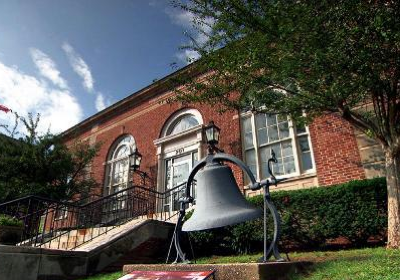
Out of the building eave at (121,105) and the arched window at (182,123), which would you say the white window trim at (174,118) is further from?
the building eave at (121,105)

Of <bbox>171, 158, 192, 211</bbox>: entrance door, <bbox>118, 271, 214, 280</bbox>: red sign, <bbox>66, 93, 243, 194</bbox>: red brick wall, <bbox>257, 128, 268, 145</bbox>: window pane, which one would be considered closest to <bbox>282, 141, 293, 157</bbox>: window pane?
<bbox>257, 128, 268, 145</bbox>: window pane

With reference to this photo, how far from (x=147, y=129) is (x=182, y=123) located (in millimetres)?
1991

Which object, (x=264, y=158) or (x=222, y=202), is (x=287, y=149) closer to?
(x=264, y=158)

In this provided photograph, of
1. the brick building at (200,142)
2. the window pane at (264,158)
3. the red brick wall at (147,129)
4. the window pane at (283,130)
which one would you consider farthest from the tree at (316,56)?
the red brick wall at (147,129)

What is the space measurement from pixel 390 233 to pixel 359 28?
3447 millimetres

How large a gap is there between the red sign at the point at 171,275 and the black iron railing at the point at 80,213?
4.32 m

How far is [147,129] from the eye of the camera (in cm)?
1500

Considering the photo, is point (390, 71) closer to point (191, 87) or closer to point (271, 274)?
point (191, 87)

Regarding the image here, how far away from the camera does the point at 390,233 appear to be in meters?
5.46

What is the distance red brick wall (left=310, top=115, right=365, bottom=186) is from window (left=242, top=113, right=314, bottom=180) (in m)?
0.47

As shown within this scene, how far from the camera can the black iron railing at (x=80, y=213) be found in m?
7.94

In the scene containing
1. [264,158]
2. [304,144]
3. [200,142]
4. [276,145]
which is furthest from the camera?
[200,142]

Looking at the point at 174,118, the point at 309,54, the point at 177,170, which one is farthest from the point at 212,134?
the point at 309,54

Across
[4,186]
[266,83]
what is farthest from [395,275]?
[4,186]
